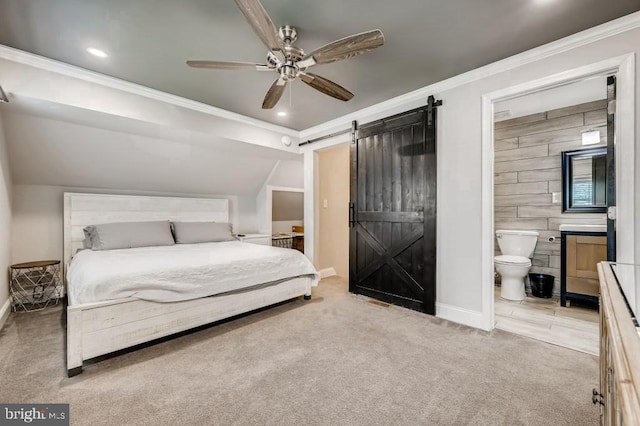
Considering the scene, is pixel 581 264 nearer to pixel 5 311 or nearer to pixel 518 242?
pixel 518 242

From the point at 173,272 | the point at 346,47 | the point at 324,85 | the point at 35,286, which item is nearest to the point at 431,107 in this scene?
the point at 324,85

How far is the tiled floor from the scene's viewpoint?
2420 mm

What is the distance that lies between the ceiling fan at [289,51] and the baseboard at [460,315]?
2.30 m

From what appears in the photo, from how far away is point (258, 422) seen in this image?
1493mm

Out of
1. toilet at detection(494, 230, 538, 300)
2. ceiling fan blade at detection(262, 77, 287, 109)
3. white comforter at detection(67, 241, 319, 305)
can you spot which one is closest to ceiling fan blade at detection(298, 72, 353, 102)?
ceiling fan blade at detection(262, 77, 287, 109)

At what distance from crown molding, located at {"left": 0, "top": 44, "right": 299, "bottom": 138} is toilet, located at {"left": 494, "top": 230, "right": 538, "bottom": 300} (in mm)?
3657

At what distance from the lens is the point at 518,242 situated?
3.71 metres

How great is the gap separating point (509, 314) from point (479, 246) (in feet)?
3.28

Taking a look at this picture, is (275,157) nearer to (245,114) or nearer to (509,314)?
(245,114)

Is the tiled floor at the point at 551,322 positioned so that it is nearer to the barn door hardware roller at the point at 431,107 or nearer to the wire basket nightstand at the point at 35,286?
the barn door hardware roller at the point at 431,107

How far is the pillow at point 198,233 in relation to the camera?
13.4 ft

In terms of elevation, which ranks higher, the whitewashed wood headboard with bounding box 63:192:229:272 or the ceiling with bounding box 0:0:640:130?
the ceiling with bounding box 0:0:640:130

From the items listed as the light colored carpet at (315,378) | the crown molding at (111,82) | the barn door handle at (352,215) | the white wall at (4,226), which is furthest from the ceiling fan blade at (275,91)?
the white wall at (4,226)

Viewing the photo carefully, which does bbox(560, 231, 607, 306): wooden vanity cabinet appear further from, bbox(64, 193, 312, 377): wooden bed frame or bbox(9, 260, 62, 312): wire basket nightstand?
bbox(9, 260, 62, 312): wire basket nightstand
